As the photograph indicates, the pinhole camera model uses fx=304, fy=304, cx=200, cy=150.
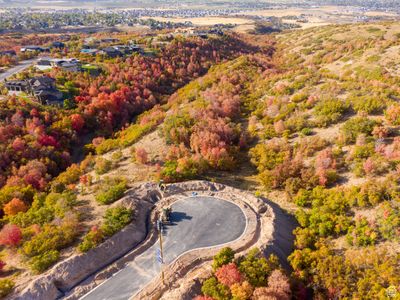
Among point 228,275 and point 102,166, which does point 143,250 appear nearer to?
point 228,275

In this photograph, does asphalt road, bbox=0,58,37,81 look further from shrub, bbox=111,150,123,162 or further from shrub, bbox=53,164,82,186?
shrub, bbox=111,150,123,162

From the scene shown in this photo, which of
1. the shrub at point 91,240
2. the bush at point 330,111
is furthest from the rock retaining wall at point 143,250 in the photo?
the bush at point 330,111

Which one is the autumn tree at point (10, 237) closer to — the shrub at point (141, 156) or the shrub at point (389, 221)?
the shrub at point (141, 156)

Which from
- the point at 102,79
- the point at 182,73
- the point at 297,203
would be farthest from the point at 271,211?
the point at 182,73

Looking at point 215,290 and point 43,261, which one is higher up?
point 215,290

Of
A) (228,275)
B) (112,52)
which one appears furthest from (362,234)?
(112,52)

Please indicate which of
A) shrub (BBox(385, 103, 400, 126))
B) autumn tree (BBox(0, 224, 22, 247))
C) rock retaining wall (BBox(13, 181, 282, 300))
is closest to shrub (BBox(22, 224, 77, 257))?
autumn tree (BBox(0, 224, 22, 247))
